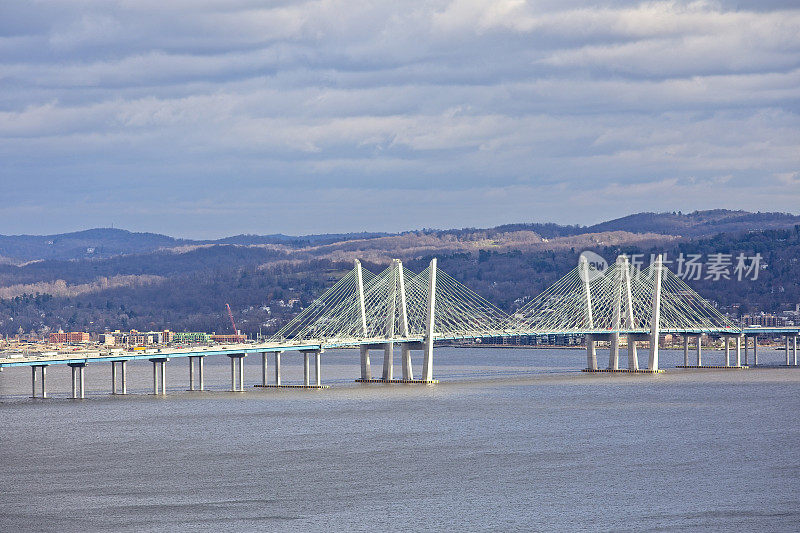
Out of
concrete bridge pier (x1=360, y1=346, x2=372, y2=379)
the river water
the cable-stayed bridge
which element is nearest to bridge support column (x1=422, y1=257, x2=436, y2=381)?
the cable-stayed bridge

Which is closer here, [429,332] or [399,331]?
[429,332]

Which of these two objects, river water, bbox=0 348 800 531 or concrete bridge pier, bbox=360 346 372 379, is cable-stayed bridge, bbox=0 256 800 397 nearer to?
concrete bridge pier, bbox=360 346 372 379

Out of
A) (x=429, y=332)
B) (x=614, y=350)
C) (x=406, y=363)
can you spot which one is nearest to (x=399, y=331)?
(x=406, y=363)

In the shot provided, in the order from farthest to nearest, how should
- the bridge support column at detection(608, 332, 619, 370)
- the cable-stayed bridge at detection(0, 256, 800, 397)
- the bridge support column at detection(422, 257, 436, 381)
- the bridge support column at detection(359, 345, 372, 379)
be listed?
the bridge support column at detection(608, 332, 619, 370)
the bridge support column at detection(359, 345, 372, 379)
the bridge support column at detection(422, 257, 436, 381)
the cable-stayed bridge at detection(0, 256, 800, 397)

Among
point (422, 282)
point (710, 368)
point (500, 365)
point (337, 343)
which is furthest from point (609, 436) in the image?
point (500, 365)

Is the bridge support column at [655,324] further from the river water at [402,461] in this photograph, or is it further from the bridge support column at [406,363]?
the bridge support column at [406,363]

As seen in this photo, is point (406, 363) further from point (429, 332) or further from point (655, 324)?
point (655, 324)

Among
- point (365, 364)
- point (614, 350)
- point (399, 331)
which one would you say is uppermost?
point (399, 331)

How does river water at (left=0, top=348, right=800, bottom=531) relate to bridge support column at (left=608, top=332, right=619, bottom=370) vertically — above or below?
below

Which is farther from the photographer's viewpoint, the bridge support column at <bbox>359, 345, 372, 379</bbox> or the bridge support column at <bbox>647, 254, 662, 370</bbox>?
the bridge support column at <bbox>647, 254, 662, 370</bbox>
